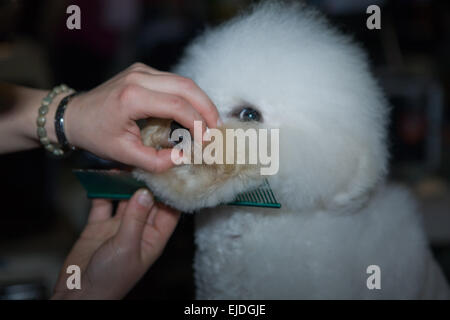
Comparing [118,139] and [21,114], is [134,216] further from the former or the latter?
[21,114]

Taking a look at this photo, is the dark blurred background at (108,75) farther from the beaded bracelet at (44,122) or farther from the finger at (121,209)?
the beaded bracelet at (44,122)

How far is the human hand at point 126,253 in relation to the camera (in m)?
0.67

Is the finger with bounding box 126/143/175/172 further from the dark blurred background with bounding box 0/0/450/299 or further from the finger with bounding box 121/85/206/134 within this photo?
the dark blurred background with bounding box 0/0/450/299

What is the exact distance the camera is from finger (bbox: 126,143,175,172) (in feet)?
1.73

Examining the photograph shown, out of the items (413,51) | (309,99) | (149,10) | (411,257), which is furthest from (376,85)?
(149,10)

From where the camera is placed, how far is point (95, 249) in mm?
753

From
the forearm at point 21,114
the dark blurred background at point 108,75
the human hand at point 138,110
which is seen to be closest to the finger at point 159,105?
the human hand at point 138,110

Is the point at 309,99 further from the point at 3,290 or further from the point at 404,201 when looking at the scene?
the point at 3,290

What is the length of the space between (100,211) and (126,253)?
0.17m

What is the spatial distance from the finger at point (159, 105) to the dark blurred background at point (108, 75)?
50cm

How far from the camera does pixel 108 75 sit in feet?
5.77

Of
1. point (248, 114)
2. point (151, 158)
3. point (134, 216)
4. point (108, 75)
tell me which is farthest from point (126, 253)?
point (108, 75)
